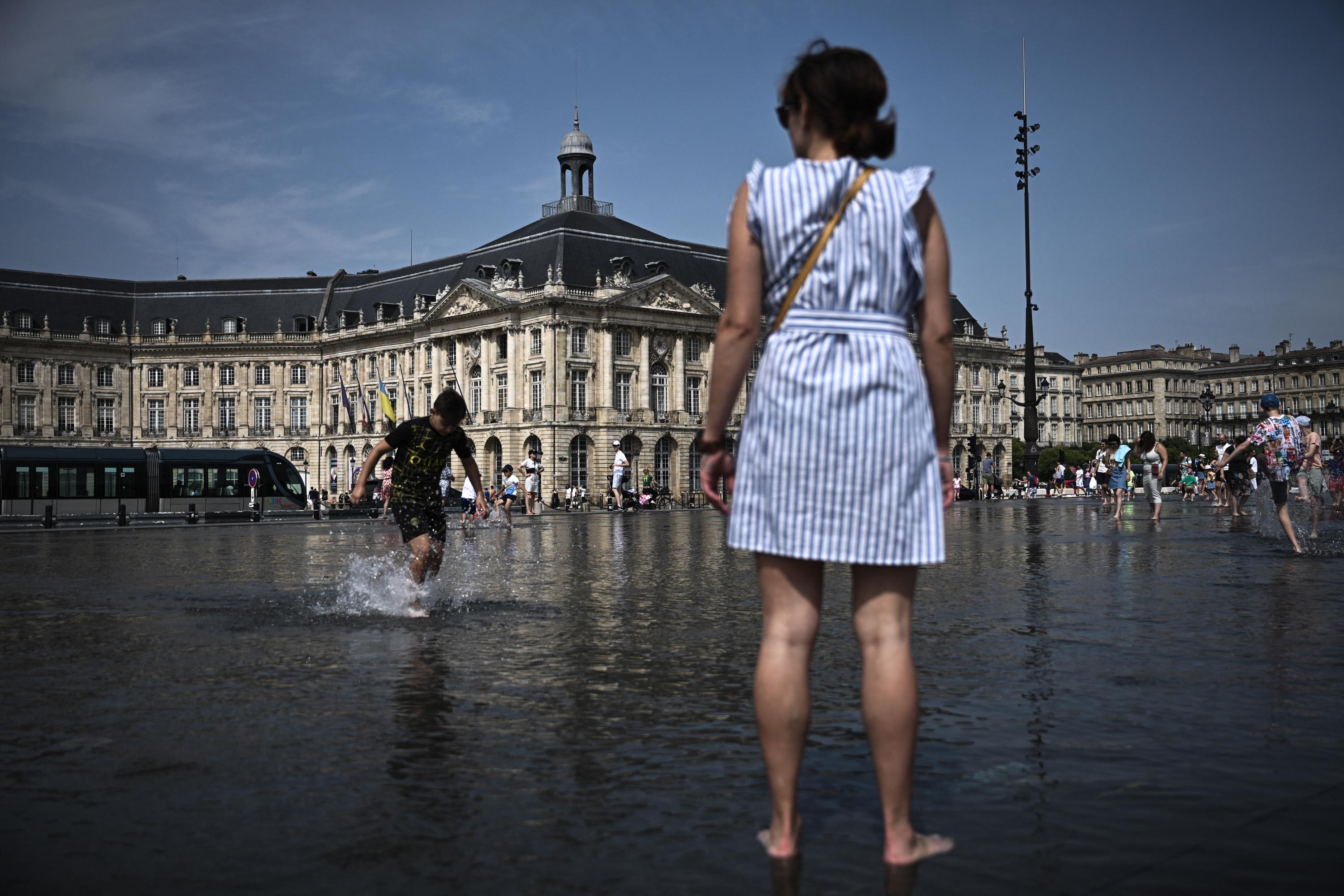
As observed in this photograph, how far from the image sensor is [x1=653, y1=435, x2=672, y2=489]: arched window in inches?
2864

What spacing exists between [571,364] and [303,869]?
222ft

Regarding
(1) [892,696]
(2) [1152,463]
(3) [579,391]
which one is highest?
(3) [579,391]

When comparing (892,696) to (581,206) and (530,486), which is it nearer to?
(530,486)

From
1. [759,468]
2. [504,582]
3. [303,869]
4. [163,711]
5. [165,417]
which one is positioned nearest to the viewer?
[303,869]

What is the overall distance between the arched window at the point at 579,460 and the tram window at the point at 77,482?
29.0 m

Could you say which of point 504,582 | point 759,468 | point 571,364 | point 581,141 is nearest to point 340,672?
point 759,468

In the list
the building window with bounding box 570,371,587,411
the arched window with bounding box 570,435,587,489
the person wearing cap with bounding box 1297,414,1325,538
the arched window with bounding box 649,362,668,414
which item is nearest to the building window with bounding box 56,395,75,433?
the building window with bounding box 570,371,587,411

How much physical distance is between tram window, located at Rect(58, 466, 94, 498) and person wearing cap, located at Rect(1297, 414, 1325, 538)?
41.0 metres

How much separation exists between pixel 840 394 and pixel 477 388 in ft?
239

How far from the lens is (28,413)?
84.5 metres

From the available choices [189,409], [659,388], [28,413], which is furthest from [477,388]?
[28,413]

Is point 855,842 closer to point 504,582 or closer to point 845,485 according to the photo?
point 845,485

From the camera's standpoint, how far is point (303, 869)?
2904 millimetres

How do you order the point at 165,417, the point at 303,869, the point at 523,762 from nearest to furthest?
the point at 303,869
the point at 523,762
the point at 165,417
